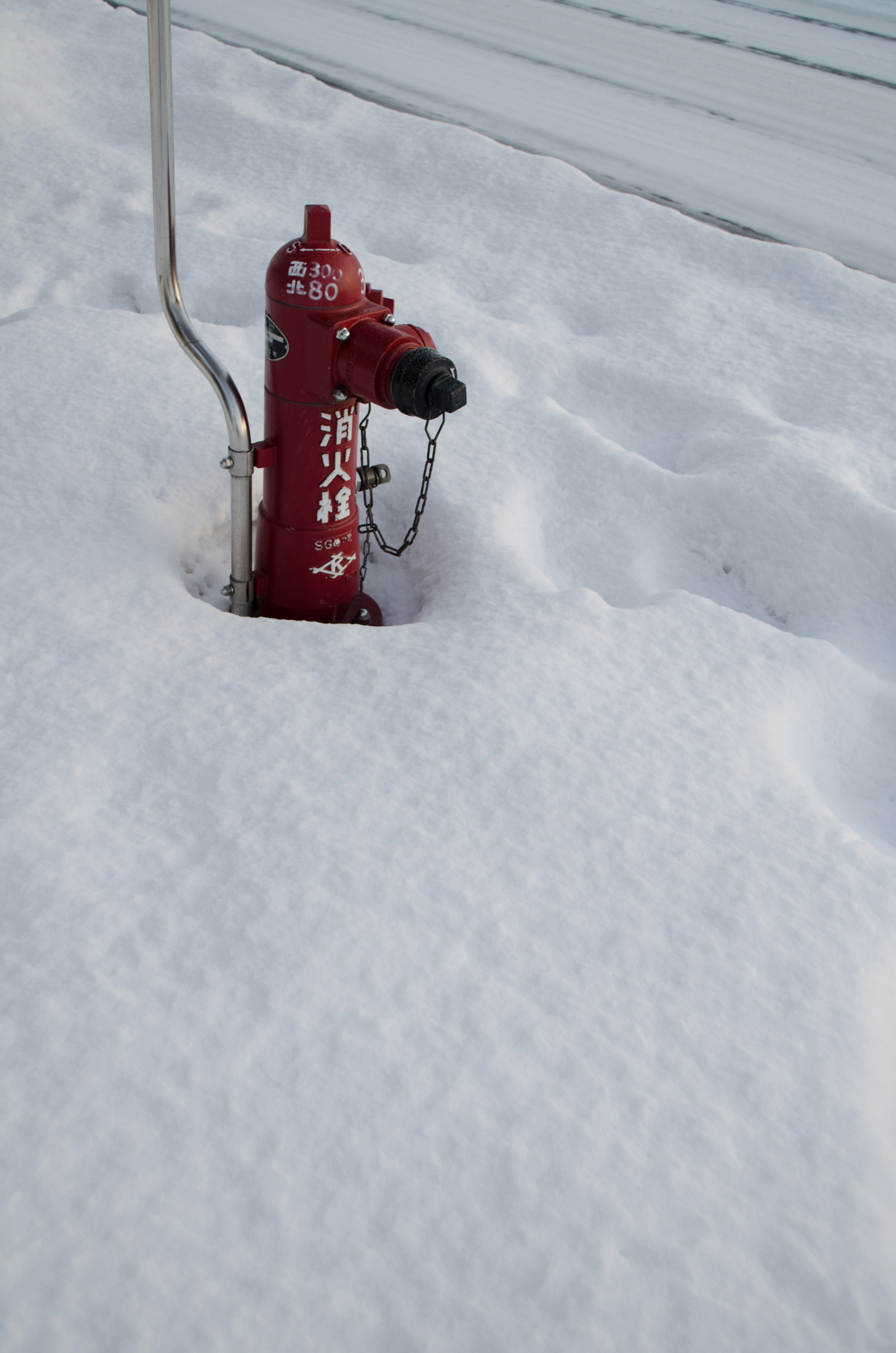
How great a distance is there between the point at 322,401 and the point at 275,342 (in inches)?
4.9

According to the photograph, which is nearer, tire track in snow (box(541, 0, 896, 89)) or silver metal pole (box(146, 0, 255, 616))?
silver metal pole (box(146, 0, 255, 616))

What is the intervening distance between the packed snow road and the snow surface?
2.13m

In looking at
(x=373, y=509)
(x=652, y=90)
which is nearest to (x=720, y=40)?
(x=652, y=90)

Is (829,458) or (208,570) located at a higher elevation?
(829,458)

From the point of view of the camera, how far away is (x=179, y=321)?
148 centimetres

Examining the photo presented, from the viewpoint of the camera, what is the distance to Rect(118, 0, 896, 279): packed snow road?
13.2 feet

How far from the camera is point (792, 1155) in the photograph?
99cm

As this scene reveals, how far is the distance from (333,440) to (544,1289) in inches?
50.5

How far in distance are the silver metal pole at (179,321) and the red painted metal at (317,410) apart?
55mm

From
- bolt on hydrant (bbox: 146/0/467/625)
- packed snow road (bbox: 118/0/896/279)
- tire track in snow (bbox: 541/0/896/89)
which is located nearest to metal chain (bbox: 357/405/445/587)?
bolt on hydrant (bbox: 146/0/467/625)

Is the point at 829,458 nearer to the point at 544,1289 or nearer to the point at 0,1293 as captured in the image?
the point at 544,1289

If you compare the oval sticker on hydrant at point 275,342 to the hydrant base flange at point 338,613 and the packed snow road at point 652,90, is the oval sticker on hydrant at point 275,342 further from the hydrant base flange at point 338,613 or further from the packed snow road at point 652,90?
the packed snow road at point 652,90

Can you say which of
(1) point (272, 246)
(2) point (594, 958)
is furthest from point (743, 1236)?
(1) point (272, 246)

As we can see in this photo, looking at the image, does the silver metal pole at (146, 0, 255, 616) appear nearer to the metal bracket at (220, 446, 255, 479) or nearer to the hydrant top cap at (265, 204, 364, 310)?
the metal bracket at (220, 446, 255, 479)
